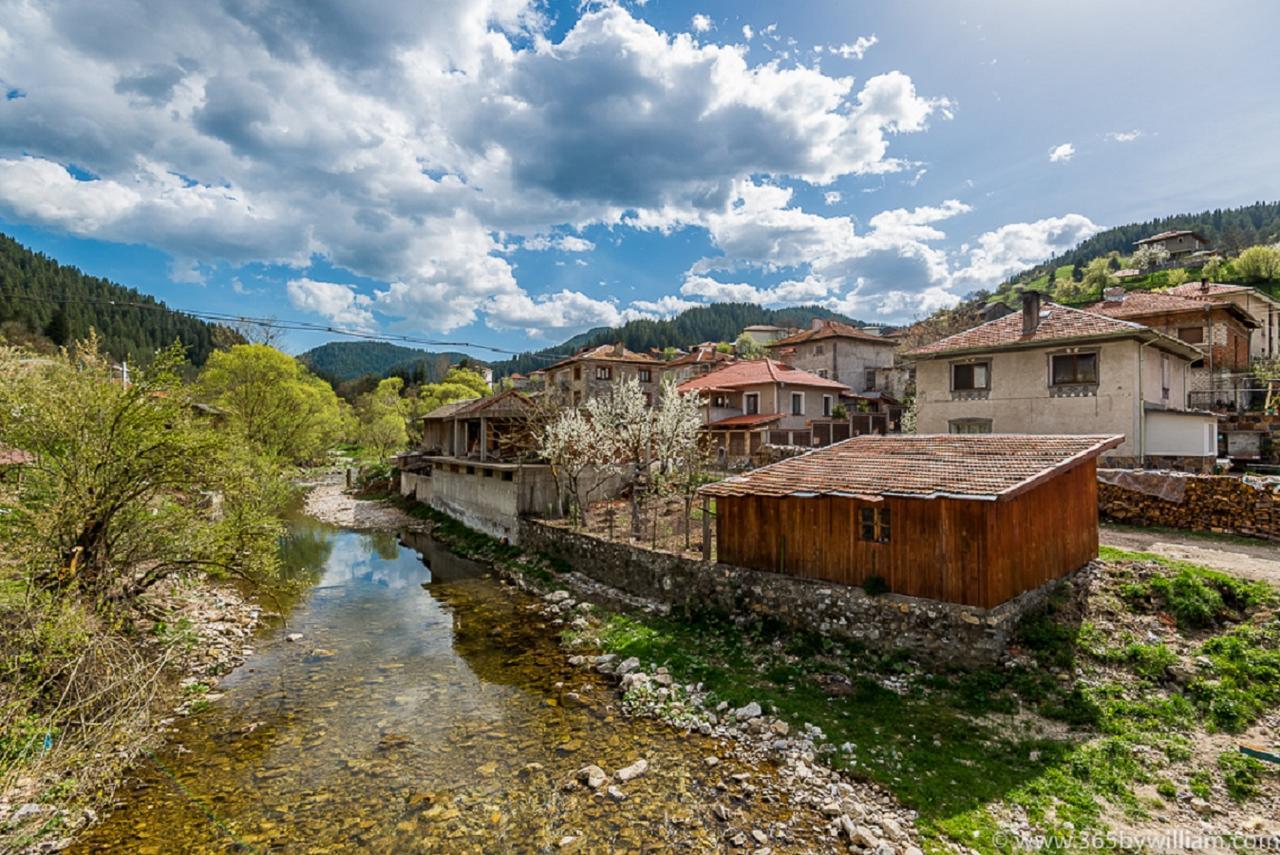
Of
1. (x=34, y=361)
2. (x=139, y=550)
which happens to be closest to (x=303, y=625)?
(x=139, y=550)

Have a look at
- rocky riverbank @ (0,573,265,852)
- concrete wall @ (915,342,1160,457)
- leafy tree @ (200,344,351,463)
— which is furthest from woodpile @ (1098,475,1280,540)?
leafy tree @ (200,344,351,463)

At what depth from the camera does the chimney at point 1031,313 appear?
2316cm

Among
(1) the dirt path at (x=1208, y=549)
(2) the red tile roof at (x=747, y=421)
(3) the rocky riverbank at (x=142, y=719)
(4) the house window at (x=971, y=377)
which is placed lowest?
(3) the rocky riverbank at (x=142, y=719)

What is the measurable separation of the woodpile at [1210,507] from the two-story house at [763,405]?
1740 centimetres

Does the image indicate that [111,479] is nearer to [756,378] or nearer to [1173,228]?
[756,378]

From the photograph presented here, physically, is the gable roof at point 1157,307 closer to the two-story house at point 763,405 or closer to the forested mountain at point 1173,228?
the two-story house at point 763,405

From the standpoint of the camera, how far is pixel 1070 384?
72.4 ft

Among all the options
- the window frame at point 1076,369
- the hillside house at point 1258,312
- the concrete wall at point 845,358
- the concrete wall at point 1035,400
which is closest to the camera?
the concrete wall at point 1035,400

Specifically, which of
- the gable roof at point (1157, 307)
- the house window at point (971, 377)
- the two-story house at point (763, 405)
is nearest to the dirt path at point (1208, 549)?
the house window at point (971, 377)

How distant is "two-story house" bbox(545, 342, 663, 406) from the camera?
49.6 meters

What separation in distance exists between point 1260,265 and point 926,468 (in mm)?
74222

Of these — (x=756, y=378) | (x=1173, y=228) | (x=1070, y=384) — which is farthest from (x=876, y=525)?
(x=1173, y=228)

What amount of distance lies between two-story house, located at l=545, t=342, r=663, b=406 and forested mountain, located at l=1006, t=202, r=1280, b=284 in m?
110

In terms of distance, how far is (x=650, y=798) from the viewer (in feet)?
26.0
